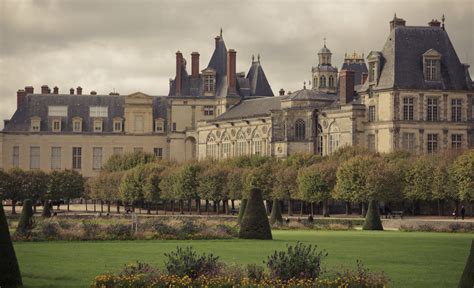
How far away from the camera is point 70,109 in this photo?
117 m

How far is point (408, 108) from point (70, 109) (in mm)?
42266

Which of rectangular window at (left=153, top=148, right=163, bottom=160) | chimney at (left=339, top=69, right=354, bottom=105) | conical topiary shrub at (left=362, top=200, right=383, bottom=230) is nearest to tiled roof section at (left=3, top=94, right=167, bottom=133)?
rectangular window at (left=153, top=148, right=163, bottom=160)

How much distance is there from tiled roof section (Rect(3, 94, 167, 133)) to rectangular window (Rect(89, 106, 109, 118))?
0.27 meters

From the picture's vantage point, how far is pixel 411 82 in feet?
277

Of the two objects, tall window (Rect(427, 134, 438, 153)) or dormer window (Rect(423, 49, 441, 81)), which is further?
tall window (Rect(427, 134, 438, 153))

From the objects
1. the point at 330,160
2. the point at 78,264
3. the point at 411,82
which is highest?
the point at 411,82

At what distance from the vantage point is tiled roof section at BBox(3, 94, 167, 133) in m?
116

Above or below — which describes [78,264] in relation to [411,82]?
below

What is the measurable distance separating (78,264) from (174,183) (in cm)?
5547

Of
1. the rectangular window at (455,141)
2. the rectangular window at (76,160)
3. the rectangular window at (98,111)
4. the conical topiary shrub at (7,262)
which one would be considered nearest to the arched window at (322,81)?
the rectangular window at (98,111)

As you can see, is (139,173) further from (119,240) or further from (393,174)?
(119,240)

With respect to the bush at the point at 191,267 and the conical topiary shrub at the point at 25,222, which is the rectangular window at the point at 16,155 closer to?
the conical topiary shrub at the point at 25,222

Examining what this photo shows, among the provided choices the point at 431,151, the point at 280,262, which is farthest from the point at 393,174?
the point at 280,262

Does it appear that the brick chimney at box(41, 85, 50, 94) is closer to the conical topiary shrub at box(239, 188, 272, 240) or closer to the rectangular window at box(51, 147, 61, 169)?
the rectangular window at box(51, 147, 61, 169)
